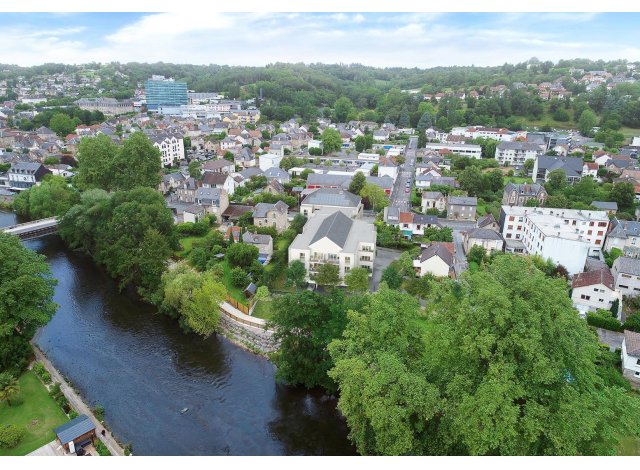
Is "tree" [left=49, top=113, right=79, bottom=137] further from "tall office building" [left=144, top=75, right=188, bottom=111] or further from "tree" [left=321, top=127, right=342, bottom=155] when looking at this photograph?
"tree" [left=321, top=127, right=342, bottom=155]

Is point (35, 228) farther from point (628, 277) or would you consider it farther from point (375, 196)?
point (628, 277)

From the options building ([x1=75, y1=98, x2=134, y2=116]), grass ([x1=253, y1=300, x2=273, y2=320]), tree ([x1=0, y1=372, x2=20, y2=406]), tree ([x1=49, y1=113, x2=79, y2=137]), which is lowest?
grass ([x1=253, y1=300, x2=273, y2=320])

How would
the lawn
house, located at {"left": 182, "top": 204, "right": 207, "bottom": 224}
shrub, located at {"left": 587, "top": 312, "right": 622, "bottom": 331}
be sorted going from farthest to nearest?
1. house, located at {"left": 182, "top": 204, "right": 207, "bottom": 224}
2. shrub, located at {"left": 587, "top": 312, "right": 622, "bottom": 331}
3. the lawn

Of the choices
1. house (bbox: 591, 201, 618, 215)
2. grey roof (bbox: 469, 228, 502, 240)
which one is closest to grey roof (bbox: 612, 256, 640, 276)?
grey roof (bbox: 469, 228, 502, 240)

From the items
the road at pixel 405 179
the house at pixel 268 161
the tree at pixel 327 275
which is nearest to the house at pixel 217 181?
the house at pixel 268 161

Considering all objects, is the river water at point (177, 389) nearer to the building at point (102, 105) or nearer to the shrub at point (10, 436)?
the shrub at point (10, 436)

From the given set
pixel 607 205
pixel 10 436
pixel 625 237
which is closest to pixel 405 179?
pixel 607 205

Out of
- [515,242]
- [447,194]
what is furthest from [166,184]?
[515,242]

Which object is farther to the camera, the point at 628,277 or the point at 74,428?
the point at 628,277
